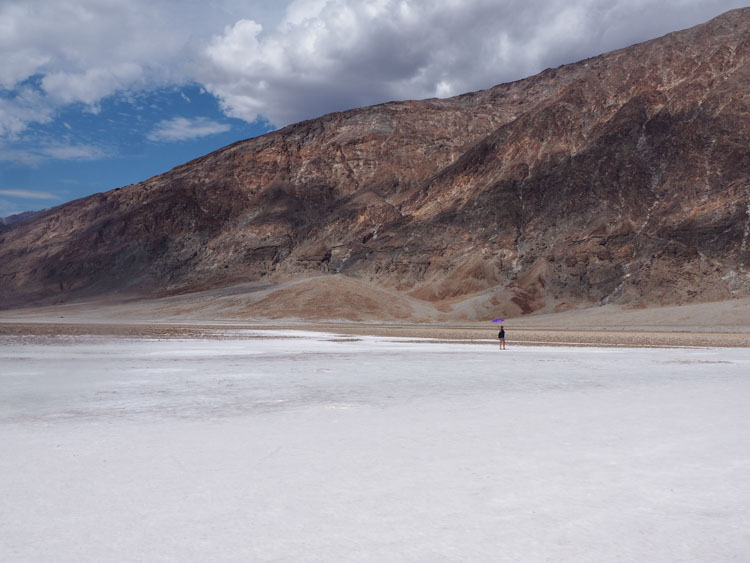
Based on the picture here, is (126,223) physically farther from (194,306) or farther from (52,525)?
(52,525)

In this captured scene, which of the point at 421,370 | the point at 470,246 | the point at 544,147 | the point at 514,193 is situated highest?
the point at 544,147

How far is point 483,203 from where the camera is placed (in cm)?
7594

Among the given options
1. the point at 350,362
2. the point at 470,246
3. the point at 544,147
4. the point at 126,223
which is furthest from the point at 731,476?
the point at 126,223

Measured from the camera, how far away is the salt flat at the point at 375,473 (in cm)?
441

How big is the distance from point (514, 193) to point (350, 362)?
5945 centimetres

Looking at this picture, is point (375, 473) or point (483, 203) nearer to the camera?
point (375, 473)

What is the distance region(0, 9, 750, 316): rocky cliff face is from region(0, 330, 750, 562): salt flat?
2044 inches

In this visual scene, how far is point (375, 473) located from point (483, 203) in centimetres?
7178

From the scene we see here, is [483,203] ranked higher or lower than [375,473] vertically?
higher

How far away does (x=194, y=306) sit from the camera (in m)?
74.4

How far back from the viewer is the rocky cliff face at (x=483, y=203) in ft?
205

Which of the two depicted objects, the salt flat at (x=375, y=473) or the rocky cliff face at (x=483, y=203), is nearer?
the salt flat at (x=375, y=473)

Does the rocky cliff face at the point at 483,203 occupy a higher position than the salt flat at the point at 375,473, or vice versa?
the rocky cliff face at the point at 483,203

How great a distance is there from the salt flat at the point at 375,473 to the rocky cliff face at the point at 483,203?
5191cm
